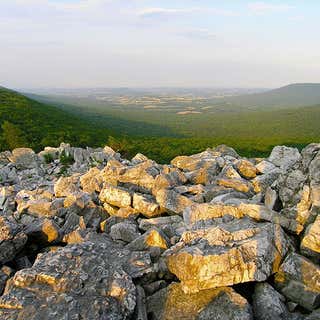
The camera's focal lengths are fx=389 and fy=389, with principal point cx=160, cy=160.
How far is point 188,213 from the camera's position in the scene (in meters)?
13.0

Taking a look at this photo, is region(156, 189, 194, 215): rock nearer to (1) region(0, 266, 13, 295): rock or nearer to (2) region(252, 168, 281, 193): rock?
(2) region(252, 168, 281, 193): rock

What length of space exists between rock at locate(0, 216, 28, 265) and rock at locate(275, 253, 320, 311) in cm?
721

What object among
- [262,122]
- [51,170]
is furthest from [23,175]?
[262,122]

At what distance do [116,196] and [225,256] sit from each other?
22.3 ft

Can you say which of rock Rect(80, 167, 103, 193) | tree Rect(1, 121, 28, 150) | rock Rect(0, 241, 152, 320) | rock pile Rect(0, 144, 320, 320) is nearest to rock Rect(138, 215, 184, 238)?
rock pile Rect(0, 144, 320, 320)

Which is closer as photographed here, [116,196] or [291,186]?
[291,186]

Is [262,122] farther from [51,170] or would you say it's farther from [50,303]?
[50,303]

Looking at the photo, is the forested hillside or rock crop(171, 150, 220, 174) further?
the forested hillside

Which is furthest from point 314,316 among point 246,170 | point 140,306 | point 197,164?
point 197,164

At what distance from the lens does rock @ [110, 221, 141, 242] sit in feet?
40.7

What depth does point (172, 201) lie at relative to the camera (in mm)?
14430

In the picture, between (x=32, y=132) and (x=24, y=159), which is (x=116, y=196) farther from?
(x=32, y=132)

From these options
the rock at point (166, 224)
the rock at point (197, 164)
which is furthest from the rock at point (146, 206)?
the rock at point (197, 164)

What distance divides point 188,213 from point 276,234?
3.38m
